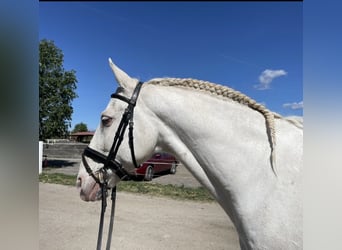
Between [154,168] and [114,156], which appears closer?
[114,156]

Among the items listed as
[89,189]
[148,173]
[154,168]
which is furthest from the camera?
[154,168]

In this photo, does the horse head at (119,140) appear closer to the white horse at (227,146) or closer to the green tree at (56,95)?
the white horse at (227,146)

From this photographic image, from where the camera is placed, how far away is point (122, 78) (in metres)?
1.96

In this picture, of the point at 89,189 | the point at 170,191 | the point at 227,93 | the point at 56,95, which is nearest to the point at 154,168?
the point at 170,191

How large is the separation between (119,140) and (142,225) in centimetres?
376

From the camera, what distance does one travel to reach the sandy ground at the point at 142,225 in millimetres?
4367

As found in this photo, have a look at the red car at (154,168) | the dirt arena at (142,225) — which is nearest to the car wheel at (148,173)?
the red car at (154,168)

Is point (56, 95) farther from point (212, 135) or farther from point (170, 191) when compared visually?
point (212, 135)

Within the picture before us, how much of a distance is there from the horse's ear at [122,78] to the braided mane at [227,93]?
0.12 m

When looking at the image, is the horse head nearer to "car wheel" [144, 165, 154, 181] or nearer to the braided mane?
the braided mane

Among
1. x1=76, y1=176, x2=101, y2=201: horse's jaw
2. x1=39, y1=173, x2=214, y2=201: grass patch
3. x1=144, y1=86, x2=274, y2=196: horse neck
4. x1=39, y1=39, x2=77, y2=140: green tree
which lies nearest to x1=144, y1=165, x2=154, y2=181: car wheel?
x1=39, y1=173, x2=214, y2=201: grass patch
